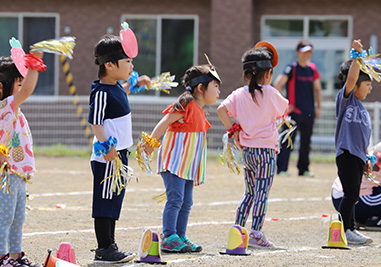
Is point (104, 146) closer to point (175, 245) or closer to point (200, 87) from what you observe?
point (175, 245)

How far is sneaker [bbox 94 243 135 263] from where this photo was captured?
216 inches

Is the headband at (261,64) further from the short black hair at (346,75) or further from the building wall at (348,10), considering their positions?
the building wall at (348,10)

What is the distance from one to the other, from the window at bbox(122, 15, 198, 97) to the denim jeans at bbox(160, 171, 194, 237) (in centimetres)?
1246

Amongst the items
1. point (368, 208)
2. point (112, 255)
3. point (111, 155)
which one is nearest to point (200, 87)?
point (111, 155)

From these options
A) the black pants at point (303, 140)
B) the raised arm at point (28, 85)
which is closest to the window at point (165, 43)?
the black pants at point (303, 140)

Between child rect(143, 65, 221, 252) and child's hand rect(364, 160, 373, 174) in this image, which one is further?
child's hand rect(364, 160, 373, 174)

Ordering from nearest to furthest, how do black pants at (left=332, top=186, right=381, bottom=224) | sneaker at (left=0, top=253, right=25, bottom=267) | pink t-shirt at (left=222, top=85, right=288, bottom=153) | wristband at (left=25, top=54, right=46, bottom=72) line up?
1. wristband at (left=25, top=54, right=46, bottom=72)
2. sneaker at (left=0, top=253, right=25, bottom=267)
3. pink t-shirt at (left=222, top=85, right=288, bottom=153)
4. black pants at (left=332, top=186, right=381, bottom=224)

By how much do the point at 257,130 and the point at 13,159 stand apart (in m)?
2.28

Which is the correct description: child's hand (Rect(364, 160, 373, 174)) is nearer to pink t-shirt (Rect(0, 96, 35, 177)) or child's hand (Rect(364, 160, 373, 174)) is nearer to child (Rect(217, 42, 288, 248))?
child (Rect(217, 42, 288, 248))

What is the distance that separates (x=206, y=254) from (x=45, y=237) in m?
1.60

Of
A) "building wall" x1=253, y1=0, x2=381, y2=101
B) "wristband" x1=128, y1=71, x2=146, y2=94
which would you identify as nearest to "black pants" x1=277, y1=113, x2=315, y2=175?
"building wall" x1=253, y1=0, x2=381, y2=101

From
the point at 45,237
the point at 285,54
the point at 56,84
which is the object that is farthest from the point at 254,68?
the point at 56,84

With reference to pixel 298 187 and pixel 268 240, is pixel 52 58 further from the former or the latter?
pixel 268 240

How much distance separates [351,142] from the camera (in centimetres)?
668
